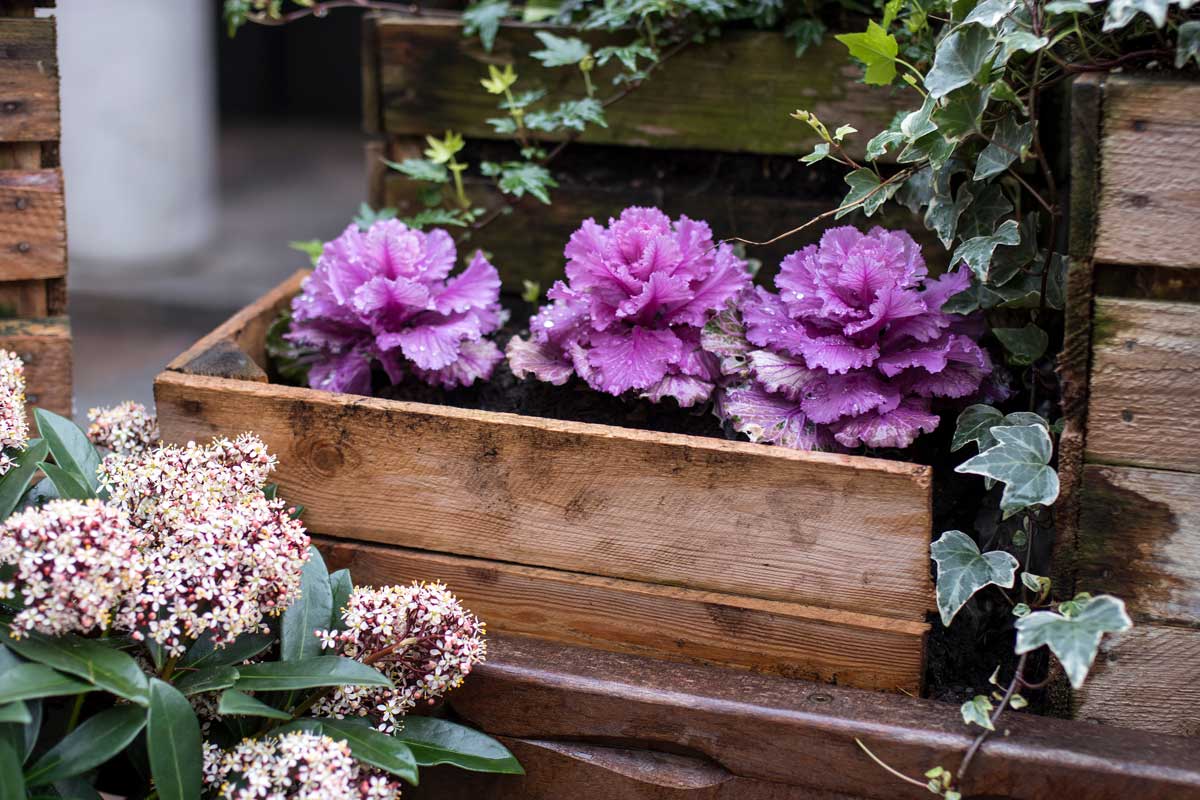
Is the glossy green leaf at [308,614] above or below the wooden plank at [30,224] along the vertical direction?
below

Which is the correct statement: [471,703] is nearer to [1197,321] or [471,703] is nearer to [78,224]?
[1197,321]

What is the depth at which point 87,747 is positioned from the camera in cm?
90

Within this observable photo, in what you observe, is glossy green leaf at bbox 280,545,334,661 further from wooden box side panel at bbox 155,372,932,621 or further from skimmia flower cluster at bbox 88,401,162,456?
skimmia flower cluster at bbox 88,401,162,456

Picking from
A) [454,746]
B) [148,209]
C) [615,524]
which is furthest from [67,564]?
[148,209]

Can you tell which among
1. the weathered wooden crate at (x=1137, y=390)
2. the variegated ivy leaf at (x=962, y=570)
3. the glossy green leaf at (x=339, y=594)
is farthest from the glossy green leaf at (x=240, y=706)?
the weathered wooden crate at (x=1137, y=390)

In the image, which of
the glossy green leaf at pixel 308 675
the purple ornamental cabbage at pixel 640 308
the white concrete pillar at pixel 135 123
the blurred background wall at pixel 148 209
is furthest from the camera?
the white concrete pillar at pixel 135 123

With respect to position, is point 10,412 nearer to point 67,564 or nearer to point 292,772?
point 67,564

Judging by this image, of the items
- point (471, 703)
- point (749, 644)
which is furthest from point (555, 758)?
point (749, 644)

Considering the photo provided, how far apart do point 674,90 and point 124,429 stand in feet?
2.55

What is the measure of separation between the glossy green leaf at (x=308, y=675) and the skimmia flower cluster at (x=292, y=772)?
4cm

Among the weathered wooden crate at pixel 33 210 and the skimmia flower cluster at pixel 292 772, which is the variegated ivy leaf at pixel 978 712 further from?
the weathered wooden crate at pixel 33 210

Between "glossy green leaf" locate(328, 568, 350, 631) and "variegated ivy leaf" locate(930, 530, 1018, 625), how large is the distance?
21.0 inches

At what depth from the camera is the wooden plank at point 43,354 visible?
52.5 inches

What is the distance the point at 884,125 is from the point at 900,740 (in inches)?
28.9
